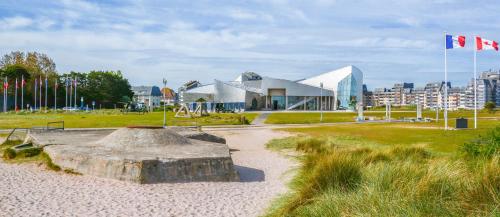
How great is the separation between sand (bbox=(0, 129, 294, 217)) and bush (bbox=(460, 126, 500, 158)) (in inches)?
185

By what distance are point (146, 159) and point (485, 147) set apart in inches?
335

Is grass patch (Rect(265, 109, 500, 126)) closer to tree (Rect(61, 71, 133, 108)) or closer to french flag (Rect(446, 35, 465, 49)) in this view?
french flag (Rect(446, 35, 465, 49))

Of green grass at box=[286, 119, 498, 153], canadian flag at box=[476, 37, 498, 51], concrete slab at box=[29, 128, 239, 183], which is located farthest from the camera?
canadian flag at box=[476, 37, 498, 51]

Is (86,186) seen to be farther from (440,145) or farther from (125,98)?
(125,98)

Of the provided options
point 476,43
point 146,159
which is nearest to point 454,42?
point 476,43

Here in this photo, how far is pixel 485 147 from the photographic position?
11852 millimetres

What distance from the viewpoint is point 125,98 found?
13150cm

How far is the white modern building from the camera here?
117875 millimetres

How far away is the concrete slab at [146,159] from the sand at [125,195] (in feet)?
1.39

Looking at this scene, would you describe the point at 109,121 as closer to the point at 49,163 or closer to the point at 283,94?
the point at 49,163

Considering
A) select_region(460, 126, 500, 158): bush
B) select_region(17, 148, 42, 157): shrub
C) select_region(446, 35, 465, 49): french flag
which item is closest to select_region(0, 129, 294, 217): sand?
select_region(17, 148, 42, 157): shrub

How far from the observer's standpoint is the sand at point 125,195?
980 cm

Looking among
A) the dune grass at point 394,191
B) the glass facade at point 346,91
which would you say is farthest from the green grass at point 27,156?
the glass facade at point 346,91

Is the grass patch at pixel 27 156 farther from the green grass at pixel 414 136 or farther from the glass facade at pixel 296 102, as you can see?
the glass facade at pixel 296 102
